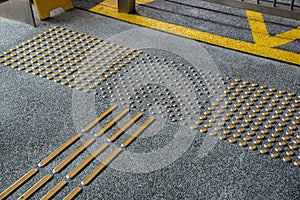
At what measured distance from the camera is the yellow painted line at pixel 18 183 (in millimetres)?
1417

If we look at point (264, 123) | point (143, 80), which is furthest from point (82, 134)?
point (264, 123)

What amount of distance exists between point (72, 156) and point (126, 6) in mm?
1429

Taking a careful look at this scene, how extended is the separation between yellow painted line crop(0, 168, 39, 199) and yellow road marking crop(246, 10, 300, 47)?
1537 millimetres

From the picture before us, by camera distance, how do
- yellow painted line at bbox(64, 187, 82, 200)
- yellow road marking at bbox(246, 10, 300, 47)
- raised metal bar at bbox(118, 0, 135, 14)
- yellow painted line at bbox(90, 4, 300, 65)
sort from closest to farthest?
1. yellow painted line at bbox(64, 187, 82, 200)
2. yellow painted line at bbox(90, 4, 300, 65)
3. yellow road marking at bbox(246, 10, 300, 47)
4. raised metal bar at bbox(118, 0, 135, 14)

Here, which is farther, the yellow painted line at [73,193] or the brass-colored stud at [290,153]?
the brass-colored stud at [290,153]

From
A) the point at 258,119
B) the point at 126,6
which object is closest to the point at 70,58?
the point at 126,6

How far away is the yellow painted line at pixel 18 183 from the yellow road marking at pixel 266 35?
1537 mm

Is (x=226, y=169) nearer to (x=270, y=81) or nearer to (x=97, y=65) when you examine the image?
(x=270, y=81)

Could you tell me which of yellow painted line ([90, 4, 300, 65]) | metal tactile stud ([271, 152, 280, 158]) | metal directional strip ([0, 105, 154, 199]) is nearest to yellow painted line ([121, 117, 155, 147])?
metal directional strip ([0, 105, 154, 199])

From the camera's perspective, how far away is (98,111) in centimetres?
181

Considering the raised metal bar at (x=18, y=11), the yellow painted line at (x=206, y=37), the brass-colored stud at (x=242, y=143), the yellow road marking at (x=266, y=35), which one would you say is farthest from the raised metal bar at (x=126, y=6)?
the brass-colored stud at (x=242, y=143)

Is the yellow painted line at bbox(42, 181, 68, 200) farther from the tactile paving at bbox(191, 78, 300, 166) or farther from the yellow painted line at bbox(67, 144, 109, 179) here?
the tactile paving at bbox(191, 78, 300, 166)

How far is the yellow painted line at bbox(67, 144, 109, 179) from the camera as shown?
1.50 m

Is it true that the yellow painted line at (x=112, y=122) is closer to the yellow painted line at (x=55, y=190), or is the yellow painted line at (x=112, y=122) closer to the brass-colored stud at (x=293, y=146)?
the yellow painted line at (x=55, y=190)
